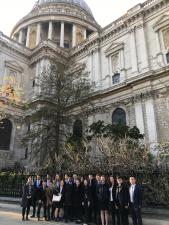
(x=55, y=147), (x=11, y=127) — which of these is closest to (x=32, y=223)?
(x=55, y=147)

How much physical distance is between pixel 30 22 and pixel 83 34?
9.97 m

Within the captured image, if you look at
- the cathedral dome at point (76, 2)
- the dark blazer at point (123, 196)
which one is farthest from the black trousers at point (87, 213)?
the cathedral dome at point (76, 2)

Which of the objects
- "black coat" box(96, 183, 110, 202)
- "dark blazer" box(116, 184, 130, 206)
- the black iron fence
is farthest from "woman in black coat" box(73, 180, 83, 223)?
the black iron fence

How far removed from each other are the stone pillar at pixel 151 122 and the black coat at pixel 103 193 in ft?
35.0

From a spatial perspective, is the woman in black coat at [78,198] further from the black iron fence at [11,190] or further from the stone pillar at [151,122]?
the stone pillar at [151,122]

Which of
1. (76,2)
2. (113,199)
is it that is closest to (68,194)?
(113,199)

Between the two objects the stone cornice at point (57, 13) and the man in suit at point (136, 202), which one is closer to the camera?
the man in suit at point (136, 202)

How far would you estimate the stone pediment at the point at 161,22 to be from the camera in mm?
21217

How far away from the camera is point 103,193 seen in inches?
308

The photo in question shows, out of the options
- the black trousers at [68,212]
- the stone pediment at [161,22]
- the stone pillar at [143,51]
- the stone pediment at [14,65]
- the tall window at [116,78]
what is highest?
the stone pediment at [161,22]

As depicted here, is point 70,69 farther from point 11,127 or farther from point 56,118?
point 11,127

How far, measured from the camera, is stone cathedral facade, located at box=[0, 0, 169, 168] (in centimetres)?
1939

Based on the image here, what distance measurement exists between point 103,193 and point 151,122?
1227 cm

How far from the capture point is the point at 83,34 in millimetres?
42812
